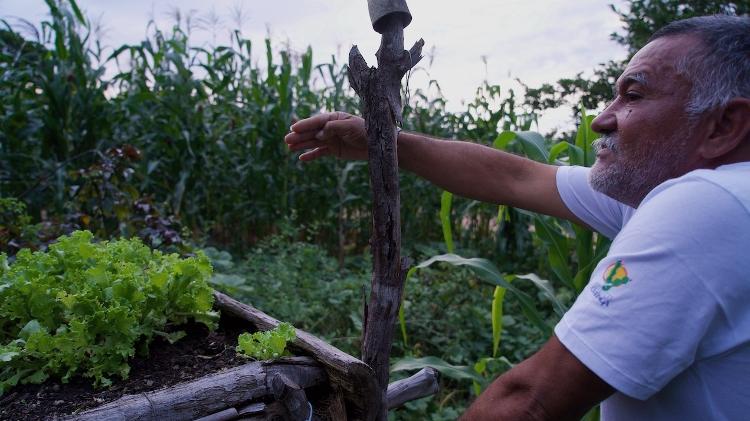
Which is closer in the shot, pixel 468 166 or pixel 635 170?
Answer: pixel 635 170

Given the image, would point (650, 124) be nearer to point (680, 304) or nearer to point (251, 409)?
point (680, 304)

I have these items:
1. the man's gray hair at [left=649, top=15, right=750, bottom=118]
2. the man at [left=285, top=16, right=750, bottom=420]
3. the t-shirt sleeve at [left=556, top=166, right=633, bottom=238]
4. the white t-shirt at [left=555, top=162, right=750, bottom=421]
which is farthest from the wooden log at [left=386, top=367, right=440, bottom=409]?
the man's gray hair at [left=649, top=15, right=750, bottom=118]

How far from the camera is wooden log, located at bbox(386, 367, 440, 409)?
165cm

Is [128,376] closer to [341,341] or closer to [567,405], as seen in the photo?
[567,405]

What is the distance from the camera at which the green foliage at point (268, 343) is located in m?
1.42

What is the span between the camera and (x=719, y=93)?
1.13 metres

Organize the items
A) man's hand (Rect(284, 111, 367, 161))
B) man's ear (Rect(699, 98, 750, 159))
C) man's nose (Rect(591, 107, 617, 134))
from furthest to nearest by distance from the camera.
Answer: man's hand (Rect(284, 111, 367, 161)) < man's nose (Rect(591, 107, 617, 134)) < man's ear (Rect(699, 98, 750, 159))

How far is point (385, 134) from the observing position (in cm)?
125

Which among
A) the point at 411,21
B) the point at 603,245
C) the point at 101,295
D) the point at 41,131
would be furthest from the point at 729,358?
the point at 41,131

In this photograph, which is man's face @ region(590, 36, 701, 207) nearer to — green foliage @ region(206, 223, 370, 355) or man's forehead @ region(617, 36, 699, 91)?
man's forehead @ region(617, 36, 699, 91)

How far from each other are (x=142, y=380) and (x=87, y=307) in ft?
0.79

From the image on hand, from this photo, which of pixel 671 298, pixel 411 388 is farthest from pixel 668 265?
pixel 411 388

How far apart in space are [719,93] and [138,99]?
4378mm

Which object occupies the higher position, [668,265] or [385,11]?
[385,11]
